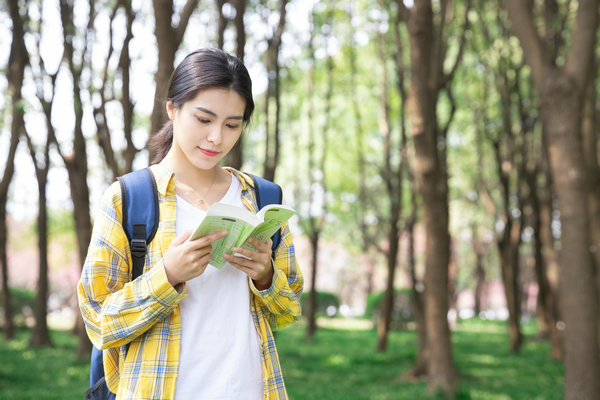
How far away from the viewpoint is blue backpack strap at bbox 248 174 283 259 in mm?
2447

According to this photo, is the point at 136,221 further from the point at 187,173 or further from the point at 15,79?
the point at 15,79

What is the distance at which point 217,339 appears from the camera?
2.14 m

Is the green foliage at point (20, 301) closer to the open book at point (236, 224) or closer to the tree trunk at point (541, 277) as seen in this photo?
the tree trunk at point (541, 277)

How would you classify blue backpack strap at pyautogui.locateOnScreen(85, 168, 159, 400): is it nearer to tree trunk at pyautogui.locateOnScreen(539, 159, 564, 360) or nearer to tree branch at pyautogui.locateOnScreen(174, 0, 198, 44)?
tree branch at pyautogui.locateOnScreen(174, 0, 198, 44)

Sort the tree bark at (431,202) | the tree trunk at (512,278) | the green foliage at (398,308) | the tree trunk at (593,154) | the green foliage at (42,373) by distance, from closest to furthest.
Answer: the green foliage at (42,373) → the tree bark at (431,202) → the tree trunk at (593,154) → the tree trunk at (512,278) → the green foliage at (398,308)

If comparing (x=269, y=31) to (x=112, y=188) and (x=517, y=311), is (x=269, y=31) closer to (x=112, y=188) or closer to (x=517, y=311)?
(x=517, y=311)

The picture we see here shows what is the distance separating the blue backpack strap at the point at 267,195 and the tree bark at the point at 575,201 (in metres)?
4.84

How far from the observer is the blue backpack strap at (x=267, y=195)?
245 cm

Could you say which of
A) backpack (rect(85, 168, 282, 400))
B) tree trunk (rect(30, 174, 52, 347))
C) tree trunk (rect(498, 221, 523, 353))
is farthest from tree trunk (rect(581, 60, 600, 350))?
tree trunk (rect(30, 174, 52, 347))

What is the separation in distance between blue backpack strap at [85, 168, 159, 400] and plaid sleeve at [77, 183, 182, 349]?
25mm

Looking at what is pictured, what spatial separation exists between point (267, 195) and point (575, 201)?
4.91m

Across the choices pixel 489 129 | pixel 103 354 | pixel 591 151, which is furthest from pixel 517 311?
pixel 103 354

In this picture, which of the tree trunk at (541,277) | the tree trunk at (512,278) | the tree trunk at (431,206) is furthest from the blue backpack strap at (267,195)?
the tree trunk at (512,278)

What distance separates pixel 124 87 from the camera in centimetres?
853
